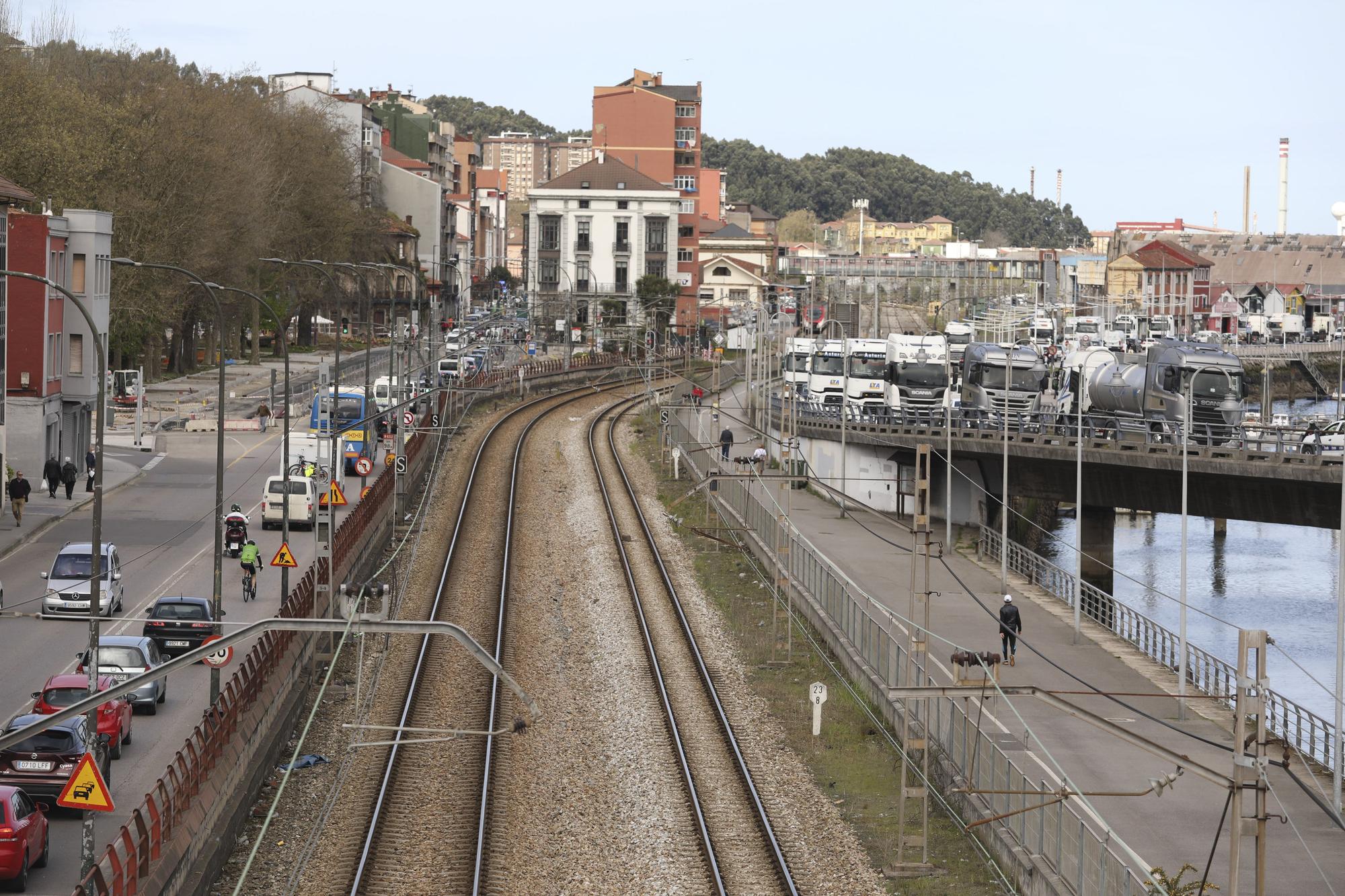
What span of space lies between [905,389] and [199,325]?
169 feet

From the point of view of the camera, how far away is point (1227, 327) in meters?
170

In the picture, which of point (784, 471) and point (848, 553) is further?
point (784, 471)

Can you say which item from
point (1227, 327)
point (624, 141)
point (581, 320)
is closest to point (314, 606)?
point (581, 320)

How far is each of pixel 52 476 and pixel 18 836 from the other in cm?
3364

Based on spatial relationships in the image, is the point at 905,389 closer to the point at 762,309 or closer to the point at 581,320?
the point at 762,309

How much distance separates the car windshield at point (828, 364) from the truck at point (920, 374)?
484 centimetres

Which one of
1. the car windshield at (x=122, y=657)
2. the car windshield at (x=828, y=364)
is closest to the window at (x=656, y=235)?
the car windshield at (x=828, y=364)

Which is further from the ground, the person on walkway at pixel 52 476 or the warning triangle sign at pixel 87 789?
the person on walkway at pixel 52 476

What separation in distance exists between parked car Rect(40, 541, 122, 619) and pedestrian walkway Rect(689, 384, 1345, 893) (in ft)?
55.3

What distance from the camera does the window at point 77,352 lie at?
57.7 metres

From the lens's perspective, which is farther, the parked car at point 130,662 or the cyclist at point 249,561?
the cyclist at point 249,561

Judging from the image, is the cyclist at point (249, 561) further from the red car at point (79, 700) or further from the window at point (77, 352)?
the window at point (77, 352)

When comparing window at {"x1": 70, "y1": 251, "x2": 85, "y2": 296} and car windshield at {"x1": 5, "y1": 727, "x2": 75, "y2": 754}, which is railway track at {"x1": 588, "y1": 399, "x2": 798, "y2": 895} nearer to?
car windshield at {"x1": 5, "y1": 727, "x2": 75, "y2": 754}

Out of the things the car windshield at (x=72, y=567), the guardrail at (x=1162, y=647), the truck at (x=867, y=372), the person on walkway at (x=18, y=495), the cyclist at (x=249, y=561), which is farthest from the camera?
the truck at (x=867, y=372)
